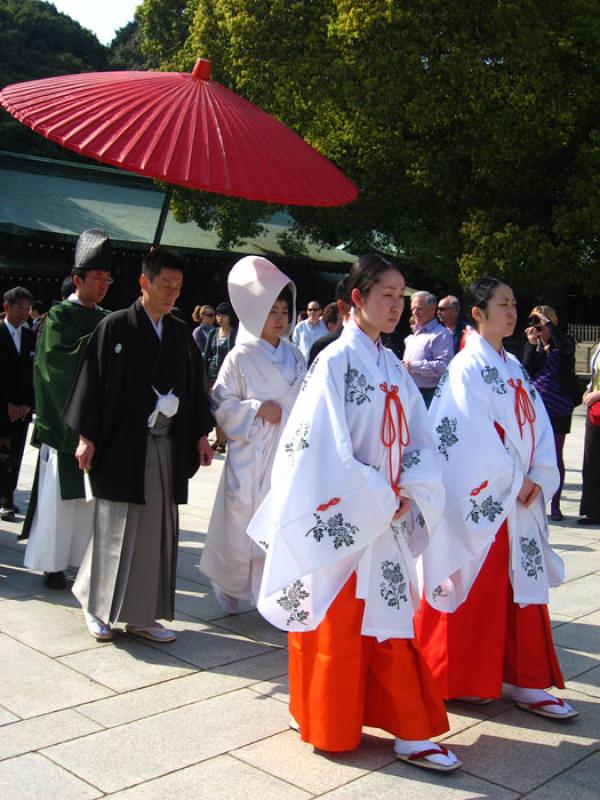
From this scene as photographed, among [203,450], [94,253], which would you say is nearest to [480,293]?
[203,450]

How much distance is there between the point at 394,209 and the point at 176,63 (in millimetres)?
6559

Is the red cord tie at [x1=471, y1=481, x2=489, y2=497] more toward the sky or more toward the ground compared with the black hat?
more toward the ground

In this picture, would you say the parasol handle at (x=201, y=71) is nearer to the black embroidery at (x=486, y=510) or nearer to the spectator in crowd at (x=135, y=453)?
the spectator in crowd at (x=135, y=453)

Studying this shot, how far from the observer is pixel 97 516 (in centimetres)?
437

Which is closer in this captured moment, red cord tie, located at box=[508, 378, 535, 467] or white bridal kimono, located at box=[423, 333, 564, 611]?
white bridal kimono, located at box=[423, 333, 564, 611]

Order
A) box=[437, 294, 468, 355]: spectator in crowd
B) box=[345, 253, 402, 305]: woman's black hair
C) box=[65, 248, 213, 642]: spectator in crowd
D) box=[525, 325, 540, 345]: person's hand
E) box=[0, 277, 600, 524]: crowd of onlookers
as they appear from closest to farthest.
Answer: box=[345, 253, 402, 305]: woman's black hair → box=[65, 248, 213, 642]: spectator in crowd → box=[0, 277, 600, 524]: crowd of onlookers → box=[525, 325, 540, 345]: person's hand → box=[437, 294, 468, 355]: spectator in crowd

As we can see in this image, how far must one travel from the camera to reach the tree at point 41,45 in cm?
3158

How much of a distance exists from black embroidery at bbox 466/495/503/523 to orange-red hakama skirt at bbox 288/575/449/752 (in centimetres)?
64

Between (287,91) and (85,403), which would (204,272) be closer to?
(287,91)

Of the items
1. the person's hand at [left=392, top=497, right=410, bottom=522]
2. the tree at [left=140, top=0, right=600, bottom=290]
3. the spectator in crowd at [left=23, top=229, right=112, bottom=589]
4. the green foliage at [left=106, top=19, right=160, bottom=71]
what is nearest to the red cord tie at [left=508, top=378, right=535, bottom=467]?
the person's hand at [left=392, top=497, right=410, bottom=522]

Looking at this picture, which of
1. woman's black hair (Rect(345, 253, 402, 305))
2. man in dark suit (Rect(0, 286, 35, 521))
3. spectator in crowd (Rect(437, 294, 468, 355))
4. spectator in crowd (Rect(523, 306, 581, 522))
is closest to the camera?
woman's black hair (Rect(345, 253, 402, 305))

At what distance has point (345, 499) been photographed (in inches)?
125

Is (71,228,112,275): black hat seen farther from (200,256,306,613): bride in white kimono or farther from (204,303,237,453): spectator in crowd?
(204,303,237,453): spectator in crowd

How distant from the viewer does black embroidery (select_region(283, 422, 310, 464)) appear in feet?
10.6
